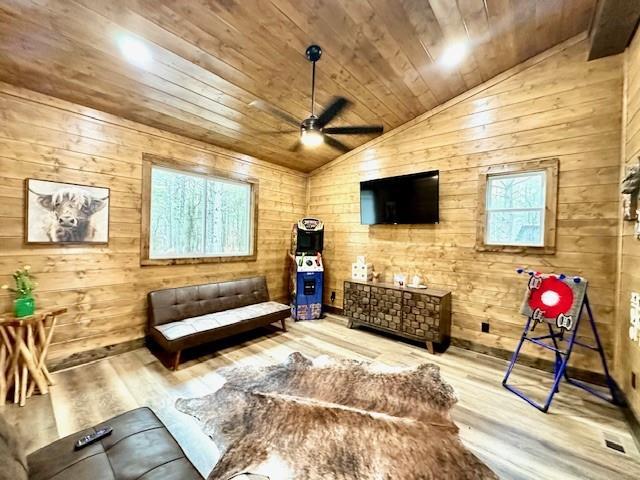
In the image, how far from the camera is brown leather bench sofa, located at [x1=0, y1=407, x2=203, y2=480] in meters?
1.00

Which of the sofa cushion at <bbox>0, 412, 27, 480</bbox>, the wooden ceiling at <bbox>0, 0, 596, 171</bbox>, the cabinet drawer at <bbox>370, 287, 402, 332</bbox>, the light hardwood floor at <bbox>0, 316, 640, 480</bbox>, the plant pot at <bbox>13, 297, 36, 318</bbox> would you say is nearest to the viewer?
the sofa cushion at <bbox>0, 412, 27, 480</bbox>

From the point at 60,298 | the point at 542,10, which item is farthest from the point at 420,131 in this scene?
the point at 60,298

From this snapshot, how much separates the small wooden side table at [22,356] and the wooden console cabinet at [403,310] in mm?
3372

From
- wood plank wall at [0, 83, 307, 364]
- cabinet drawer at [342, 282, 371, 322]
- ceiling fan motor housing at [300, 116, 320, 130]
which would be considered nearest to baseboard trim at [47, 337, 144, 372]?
wood plank wall at [0, 83, 307, 364]

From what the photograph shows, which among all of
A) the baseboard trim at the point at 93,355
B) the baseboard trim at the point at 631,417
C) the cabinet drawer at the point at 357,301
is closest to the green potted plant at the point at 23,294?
the baseboard trim at the point at 93,355

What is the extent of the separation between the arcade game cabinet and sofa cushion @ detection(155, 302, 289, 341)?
0.61m

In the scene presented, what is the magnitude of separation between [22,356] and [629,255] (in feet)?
17.2

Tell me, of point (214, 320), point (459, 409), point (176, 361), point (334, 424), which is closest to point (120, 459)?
point (334, 424)

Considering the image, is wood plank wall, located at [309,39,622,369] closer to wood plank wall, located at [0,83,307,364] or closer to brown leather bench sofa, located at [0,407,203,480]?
wood plank wall, located at [0,83,307,364]

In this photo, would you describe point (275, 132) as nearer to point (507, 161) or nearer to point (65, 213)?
point (65, 213)

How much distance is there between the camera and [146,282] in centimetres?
323

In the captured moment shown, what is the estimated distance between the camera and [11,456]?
933 mm

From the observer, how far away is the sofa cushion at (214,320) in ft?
9.32

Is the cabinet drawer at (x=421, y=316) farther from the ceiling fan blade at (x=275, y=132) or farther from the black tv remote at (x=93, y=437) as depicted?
the black tv remote at (x=93, y=437)
